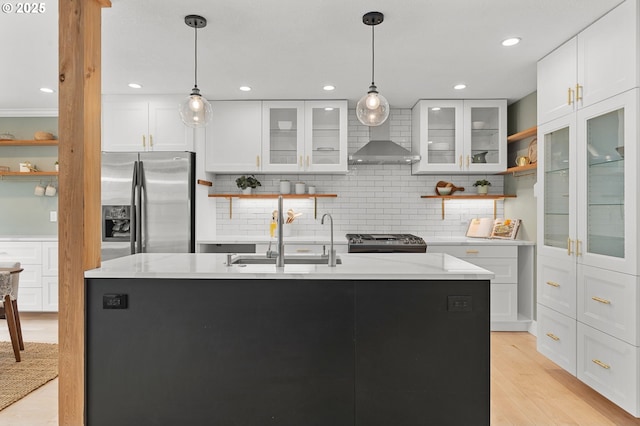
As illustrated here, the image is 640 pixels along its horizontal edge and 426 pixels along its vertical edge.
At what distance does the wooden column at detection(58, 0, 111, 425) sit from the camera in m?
2.09

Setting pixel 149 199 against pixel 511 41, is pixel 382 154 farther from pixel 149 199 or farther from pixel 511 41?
pixel 149 199

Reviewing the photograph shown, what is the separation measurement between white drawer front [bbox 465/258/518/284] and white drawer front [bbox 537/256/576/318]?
2.72 feet

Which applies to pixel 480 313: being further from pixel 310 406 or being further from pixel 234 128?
pixel 234 128

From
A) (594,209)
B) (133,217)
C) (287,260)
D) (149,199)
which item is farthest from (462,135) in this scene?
(133,217)

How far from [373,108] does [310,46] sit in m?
0.89

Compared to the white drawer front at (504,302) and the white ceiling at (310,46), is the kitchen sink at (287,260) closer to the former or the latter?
the white ceiling at (310,46)

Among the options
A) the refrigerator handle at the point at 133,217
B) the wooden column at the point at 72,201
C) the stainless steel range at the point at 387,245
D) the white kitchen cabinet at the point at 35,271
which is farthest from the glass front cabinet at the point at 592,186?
the white kitchen cabinet at the point at 35,271

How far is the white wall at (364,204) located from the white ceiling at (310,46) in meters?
1.01

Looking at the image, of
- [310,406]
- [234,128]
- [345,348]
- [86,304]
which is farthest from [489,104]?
[86,304]

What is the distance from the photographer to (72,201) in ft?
6.91

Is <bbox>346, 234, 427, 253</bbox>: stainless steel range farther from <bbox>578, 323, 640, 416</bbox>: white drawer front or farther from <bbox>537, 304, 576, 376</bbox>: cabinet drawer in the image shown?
<bbox>578, 323, 640, 416</bbox>: white drawer front

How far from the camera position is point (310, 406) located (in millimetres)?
2053

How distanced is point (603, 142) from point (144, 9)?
3.05 meters

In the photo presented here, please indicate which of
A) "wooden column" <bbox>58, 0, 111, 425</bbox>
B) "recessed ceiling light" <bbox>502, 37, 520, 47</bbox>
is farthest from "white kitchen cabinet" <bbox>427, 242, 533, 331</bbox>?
"wooden column" <bbox>58, 0, 111, 425</bbox>
